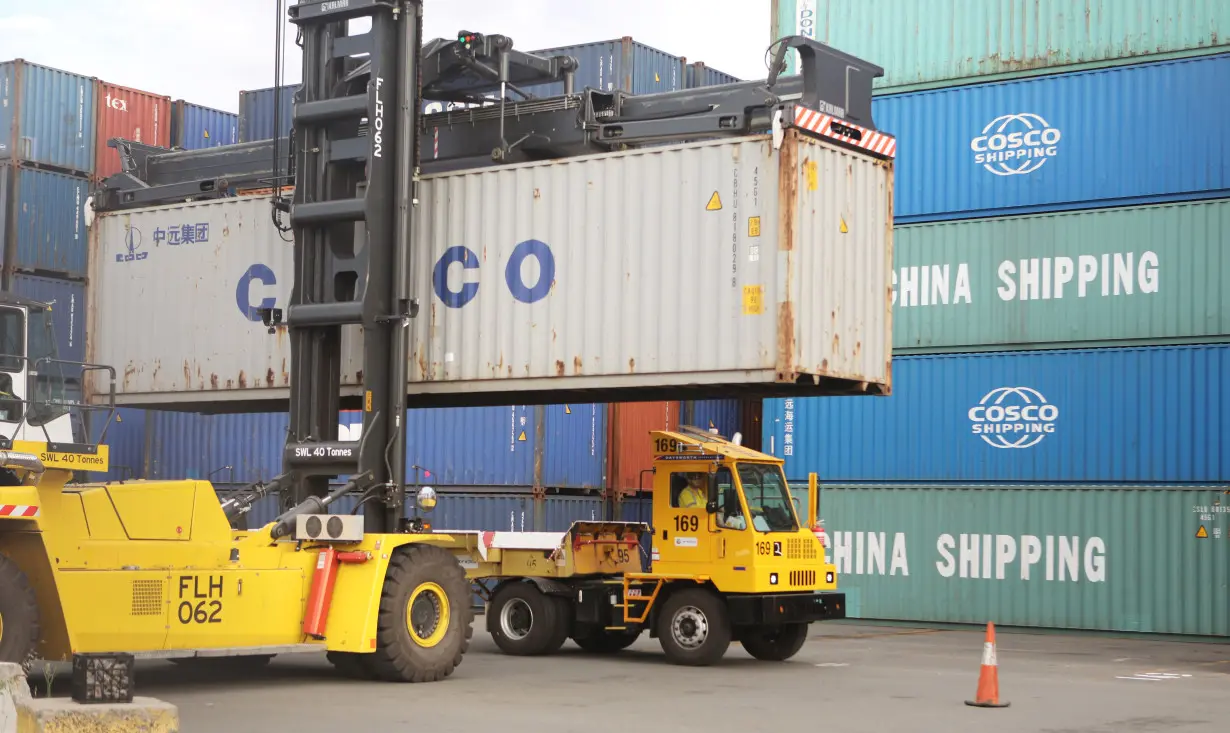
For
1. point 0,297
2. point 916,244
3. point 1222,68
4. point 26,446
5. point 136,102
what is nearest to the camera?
point 26,446

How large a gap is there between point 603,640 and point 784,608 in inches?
96.0

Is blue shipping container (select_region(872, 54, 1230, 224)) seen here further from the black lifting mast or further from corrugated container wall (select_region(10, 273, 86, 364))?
corrugated container wall (select_region(10, 273, 86, 364))

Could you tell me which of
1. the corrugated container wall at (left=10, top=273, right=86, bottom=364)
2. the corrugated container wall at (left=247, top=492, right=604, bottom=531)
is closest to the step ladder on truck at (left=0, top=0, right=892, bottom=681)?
the corrugated container wall at (left=247, top=492, right=604, bottom=531)

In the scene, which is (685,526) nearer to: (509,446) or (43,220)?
(509,446)

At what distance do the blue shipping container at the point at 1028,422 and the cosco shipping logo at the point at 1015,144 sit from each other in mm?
2968

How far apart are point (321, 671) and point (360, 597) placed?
1975 millimetres

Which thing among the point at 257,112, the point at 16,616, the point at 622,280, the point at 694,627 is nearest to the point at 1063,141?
the point at 694,627

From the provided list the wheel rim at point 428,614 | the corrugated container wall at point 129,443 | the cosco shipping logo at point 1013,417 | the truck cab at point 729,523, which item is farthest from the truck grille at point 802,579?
the corrugated container wall at point 129,443

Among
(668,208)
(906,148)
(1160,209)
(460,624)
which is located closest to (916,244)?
(906,148)

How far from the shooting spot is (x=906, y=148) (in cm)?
2498

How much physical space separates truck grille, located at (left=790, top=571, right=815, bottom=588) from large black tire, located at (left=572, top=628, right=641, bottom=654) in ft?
6.68

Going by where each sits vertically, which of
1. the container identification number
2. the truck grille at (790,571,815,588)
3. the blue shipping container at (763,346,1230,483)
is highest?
the blue shipping container at (763,346,1230,483)

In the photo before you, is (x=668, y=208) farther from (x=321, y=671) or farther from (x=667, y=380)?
(x=321, y=671)

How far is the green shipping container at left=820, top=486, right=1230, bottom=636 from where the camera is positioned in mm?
22094
